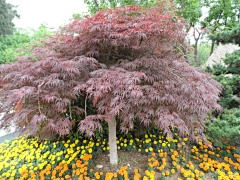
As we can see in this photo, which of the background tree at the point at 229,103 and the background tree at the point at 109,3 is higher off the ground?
the background tree at the point at 109,3

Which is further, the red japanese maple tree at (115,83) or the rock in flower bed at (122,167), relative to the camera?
the rock in flower bed at (122,167)

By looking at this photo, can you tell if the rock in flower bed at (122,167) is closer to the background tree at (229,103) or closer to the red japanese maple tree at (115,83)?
the background tree at (229,103)

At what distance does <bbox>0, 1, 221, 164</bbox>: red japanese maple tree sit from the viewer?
1.43m

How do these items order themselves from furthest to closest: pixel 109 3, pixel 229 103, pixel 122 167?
pixel 109 3, pixel 229 103, pixel 122 167

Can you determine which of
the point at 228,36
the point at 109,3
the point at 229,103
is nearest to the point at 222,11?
the point at 109,3

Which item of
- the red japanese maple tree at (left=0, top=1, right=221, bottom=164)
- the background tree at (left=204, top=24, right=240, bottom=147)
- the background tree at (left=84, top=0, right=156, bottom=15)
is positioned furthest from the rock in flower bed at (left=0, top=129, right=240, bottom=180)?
the background tree at (left=84, top=0, right=156, bottom=15)

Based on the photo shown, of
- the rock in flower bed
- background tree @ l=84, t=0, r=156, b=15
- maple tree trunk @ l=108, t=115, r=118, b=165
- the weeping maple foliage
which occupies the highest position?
background tree @ l=84, t=0, r=156, b=15

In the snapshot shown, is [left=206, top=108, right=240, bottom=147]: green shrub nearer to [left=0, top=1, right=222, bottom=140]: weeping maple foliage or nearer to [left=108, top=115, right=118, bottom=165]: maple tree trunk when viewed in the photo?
[left=0, top=1, right=222, bottom=140]: weeping maple foliage

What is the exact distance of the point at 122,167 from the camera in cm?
192

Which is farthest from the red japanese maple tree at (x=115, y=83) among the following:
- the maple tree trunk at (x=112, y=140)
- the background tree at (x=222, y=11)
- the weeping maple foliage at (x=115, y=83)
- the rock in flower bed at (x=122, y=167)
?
the background tree at (x=222, y=11)

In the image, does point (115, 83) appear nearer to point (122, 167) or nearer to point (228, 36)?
point (122, 167)

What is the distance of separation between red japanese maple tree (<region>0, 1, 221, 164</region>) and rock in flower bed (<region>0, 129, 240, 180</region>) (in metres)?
0.71

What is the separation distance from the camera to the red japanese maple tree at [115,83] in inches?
56.2

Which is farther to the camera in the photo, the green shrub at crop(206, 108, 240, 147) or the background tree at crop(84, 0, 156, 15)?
the background tree at crop(84, 0, 156, 15)
